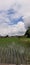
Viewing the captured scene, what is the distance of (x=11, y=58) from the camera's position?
1195 centimetres

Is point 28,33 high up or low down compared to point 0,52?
up

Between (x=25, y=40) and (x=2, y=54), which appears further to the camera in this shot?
(x=25, y=40)

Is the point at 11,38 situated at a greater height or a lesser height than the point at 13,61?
greater

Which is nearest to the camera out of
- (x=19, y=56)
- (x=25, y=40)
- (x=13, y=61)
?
(x=13, y=61)

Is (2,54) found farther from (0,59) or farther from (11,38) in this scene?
(11,38)

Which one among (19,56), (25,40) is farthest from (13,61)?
(25,40)

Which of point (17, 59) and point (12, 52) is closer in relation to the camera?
point (17, 59)

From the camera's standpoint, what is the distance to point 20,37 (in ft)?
64.3

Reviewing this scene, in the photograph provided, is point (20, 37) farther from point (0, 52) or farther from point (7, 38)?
point (0, 52)

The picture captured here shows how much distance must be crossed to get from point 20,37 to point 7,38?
104cm

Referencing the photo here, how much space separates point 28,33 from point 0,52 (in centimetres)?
777

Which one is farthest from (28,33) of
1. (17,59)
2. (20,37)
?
(17,59)

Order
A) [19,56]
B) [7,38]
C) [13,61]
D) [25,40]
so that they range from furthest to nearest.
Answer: [7,38] < [25,40] < [19,56] < [13,61]

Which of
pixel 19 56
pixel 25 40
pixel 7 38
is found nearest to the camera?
pixel 19 56
